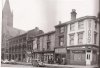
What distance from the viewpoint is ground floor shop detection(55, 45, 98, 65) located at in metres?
1.67

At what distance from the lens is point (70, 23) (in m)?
1.84

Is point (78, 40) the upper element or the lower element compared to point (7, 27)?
lower

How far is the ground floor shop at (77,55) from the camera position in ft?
5.48

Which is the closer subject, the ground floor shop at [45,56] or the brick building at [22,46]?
the ground floor shop at [45,56]

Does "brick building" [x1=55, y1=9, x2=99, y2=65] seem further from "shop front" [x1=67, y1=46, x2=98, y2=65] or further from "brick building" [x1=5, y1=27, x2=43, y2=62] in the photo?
"brick building" [x1=5, y1=27, x2=43, y2=62]

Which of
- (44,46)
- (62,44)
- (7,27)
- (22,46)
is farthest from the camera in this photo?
(7,27)

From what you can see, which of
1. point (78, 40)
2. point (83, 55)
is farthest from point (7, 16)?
point (83, 55)

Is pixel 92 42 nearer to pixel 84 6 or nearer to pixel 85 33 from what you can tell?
pixel 85 33

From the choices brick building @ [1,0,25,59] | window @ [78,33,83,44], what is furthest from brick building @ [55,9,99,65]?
brick building @ [1,0,25,59]

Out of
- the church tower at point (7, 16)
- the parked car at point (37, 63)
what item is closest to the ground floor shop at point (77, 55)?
the parked car at point (37, 63)

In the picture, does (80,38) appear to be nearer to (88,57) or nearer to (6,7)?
(88,57)

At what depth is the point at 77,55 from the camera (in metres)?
1.75

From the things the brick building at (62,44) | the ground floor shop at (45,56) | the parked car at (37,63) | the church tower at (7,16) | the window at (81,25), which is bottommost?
the parked car at (37,63)

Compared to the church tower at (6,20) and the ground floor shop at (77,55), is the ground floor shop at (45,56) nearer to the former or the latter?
the ground floor shop at (77,55)
